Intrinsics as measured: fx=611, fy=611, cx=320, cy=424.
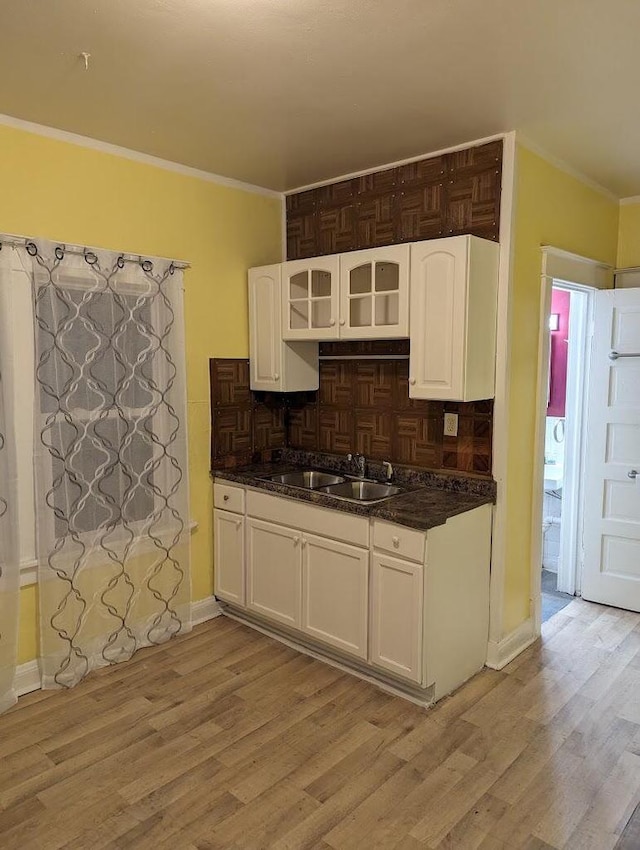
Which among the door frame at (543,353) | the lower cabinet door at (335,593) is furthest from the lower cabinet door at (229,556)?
the door frame at (543,353)

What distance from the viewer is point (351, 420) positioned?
3693mm

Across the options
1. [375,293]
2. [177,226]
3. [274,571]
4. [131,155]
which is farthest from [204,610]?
[131,155]

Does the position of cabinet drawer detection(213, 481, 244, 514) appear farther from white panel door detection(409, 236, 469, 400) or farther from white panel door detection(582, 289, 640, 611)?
white panel door detection(582, 289, 640, 611)

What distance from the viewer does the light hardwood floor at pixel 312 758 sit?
207 centimetres

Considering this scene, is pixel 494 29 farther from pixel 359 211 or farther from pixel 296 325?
pixel 296 325

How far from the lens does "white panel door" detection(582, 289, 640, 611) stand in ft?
12.2

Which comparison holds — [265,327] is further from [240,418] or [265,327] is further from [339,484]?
[339,484]

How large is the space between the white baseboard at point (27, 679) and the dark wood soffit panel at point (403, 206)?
2728 millimetres

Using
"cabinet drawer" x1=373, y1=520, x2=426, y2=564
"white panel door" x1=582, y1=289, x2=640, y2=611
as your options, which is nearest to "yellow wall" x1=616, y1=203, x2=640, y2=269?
"white panel door" x1=582, y1=289, x2=640, y2=611

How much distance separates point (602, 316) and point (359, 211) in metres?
1.66

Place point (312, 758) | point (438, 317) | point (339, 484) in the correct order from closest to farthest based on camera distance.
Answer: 1. point (312, 758)
2. point (438, 317)
3. point (339, 484)

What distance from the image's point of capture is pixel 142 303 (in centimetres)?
317

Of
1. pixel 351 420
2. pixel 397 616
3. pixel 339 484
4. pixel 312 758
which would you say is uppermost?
pixel 351 420

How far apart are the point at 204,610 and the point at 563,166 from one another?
324cm
